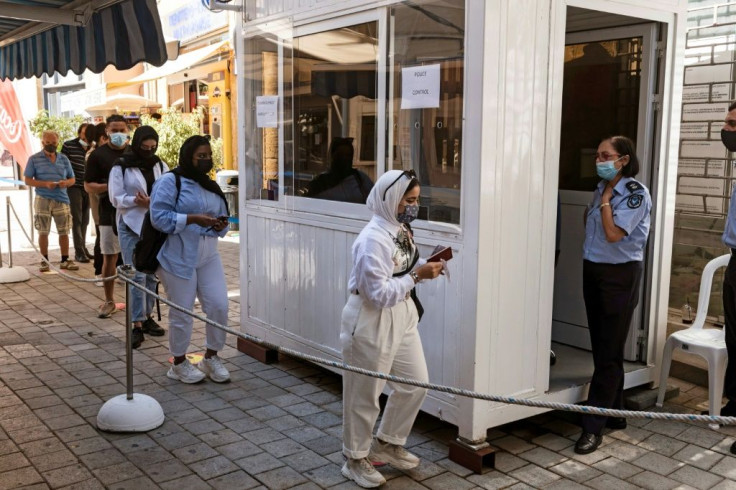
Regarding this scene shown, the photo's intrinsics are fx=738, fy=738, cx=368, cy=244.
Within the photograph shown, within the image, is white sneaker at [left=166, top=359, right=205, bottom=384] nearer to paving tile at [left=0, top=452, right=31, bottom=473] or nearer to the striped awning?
paving tile at [left=0, top=452, right=31, bottom=473]

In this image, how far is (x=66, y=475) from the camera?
4.02m

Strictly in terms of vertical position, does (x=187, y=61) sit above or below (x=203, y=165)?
above

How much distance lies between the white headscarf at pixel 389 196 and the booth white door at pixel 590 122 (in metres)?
2.15

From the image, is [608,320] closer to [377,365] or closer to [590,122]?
[377,365]

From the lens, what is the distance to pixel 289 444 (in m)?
4.45

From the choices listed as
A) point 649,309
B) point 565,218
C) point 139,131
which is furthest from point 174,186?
point 649,309

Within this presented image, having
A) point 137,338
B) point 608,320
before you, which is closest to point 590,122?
point 608,320

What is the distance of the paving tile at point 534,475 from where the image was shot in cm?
397

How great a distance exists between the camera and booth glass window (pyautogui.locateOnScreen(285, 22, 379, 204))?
485 cm

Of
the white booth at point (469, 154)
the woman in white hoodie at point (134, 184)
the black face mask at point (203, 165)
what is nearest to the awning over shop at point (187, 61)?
the woman in white hoodie at point (134, 184)

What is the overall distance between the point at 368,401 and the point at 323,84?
2.49 metres

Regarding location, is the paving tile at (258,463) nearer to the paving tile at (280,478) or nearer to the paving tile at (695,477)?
the paving tile at (280,478)

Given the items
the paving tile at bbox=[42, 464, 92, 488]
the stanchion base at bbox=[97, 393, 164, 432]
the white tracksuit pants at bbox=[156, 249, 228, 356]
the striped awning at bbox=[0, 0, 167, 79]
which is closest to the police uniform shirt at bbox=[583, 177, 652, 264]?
the white tracksuit pants at bbox=[156, 249, 228, 356]

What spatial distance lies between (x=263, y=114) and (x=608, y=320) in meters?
3.09
